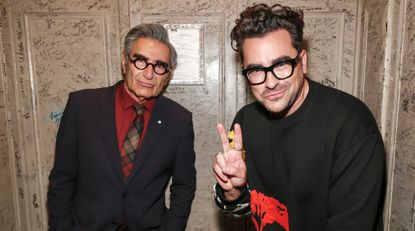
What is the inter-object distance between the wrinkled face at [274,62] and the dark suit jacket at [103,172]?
0.88 m

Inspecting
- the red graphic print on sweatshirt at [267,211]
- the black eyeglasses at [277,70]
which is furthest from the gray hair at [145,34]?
the red graphic print on sweatshirt at [267,211]

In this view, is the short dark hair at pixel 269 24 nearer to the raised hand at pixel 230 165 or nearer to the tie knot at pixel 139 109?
the raised hand at pixel 230 165

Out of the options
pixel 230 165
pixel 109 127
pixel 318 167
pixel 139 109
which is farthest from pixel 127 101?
pixel 318 167

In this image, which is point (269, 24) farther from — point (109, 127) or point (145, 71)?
point (109, 127)

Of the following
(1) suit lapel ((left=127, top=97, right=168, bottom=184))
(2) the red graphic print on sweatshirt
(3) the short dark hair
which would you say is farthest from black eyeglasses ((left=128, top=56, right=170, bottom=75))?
(2) the red graphic print on sweatshirt

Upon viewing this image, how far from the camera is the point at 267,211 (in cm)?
171

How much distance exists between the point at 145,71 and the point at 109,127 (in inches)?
17.5

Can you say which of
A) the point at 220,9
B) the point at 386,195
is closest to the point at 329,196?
the point at 386,195

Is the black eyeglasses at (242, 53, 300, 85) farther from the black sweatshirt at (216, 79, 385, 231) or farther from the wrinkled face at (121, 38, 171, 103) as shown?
the wrinkled face at (121, 38, 171, 103)

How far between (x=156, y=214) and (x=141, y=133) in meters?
0.58

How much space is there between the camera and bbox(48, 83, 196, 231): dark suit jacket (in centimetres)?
200

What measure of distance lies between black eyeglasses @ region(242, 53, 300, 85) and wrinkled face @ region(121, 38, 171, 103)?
81cm

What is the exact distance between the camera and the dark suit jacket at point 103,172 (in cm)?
200

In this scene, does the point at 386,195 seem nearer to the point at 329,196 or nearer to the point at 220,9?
the point at 329,196
